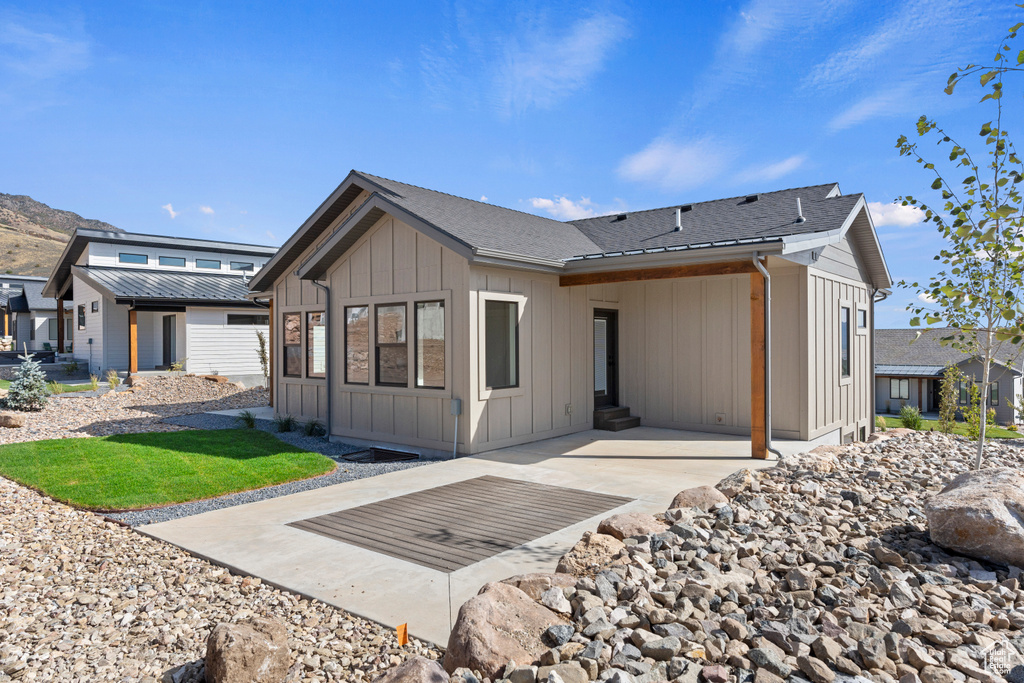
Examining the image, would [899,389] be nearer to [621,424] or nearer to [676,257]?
[621,424]

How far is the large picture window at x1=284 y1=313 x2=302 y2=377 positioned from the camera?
36.3ft

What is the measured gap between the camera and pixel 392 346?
894 centimetres

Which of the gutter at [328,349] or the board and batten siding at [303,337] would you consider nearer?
the gutter at [328,349]

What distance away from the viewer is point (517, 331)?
8555 millimetres

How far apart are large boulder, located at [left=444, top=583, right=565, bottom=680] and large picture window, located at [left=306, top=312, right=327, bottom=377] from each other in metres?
8.15

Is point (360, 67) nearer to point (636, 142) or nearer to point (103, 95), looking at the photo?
point (636, 142)

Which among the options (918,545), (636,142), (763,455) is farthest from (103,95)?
(918,545)

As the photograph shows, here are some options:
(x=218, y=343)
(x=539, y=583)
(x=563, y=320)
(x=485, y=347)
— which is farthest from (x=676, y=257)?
(x=218, y=343)

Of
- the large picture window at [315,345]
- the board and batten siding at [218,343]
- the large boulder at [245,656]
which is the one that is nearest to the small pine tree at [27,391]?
the large picture window at [315,345]

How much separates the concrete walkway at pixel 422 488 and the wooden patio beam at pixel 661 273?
7.77 ft

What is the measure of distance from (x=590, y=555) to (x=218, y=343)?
18106 millimetres

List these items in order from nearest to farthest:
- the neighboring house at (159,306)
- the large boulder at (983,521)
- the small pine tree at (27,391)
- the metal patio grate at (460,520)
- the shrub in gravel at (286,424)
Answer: the large boulder at (983,521)
the metal patio grate at (460,520)
the shrub in gravel at (286,424)
the small pine tree at (27,391)
the neighboring house at (159,306)

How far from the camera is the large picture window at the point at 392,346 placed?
8789 millimetres

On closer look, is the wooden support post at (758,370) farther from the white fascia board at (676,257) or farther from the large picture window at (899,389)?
the large picture window at (899,389)
